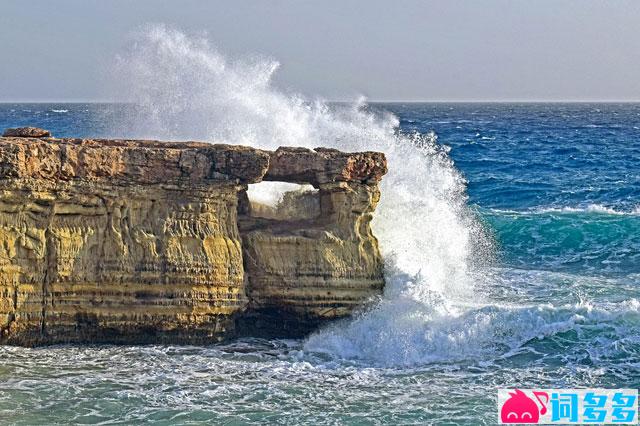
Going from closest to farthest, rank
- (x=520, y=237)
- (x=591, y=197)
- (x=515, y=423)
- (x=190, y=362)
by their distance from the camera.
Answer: (x=515, y=423) < (x=190, y=362) < (x=520, y=237) < (x=591, y=197)

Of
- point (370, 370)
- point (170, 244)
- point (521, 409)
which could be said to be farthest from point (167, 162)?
point (521, 409)

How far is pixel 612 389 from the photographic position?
10062 millimetres

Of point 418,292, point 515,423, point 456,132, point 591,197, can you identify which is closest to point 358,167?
point 418,292

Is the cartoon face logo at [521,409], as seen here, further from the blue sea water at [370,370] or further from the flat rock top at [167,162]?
the flat rock top at [167,162]

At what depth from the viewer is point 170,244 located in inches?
444

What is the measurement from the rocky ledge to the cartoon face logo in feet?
9.27

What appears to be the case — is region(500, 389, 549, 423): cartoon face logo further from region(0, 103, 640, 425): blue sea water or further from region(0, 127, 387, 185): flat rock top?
region(0, 127, 387, 185): flat rock top

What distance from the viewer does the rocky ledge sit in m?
11.0

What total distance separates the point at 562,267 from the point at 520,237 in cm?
297

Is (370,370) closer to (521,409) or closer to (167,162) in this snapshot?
(521,409)

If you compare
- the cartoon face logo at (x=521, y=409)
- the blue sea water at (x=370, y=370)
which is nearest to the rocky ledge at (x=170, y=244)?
the blue sea water at (x=370, y=370)

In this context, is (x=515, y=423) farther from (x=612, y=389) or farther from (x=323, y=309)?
(x=323, y=309)

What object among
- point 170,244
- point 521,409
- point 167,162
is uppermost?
point 167,162

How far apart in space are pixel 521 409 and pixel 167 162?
522cm
